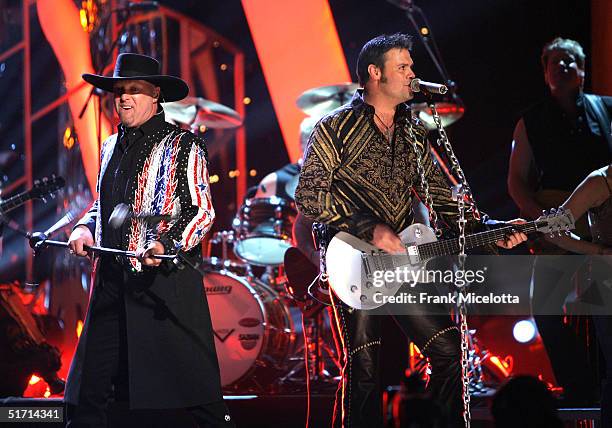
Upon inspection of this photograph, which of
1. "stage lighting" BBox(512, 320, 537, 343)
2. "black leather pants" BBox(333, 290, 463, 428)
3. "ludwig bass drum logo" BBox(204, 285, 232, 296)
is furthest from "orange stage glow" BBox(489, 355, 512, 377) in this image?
"black leather pants" BBox(333, 290, 463, 428)

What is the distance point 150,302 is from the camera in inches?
166

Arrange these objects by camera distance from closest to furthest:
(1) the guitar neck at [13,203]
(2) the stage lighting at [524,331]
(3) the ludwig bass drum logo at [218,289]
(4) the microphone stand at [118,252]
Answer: (4) the microphone stand at [118,252]
(1) the guitar neck at [13,203]
(2) the stage lighting at [524,331]
(3) the ludwig bass drum logo at [218,289]

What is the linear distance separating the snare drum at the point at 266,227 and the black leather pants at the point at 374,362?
363 centimetres

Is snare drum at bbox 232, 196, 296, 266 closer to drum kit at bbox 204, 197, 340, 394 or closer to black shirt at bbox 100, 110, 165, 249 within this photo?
drum kit at bbox 204, 197, 340, 394

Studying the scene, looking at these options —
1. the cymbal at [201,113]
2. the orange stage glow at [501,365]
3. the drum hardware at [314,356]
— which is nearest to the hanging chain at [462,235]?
the drum hardware at [314,356]

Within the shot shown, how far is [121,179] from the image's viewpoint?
4398mm

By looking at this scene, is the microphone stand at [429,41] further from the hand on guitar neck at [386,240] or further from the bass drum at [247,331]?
the hand on guitar neck at [386,240]

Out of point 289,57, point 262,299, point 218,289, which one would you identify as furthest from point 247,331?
point 289,57

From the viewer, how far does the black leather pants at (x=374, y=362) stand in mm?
4289

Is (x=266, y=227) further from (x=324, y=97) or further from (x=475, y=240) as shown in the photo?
(x=475, y=240)

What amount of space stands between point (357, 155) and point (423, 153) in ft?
1.27

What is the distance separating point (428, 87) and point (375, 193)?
2.03ft

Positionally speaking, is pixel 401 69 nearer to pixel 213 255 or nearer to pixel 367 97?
pixel 367 97

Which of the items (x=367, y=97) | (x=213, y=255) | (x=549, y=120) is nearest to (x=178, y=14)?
(x=213, y=255)
